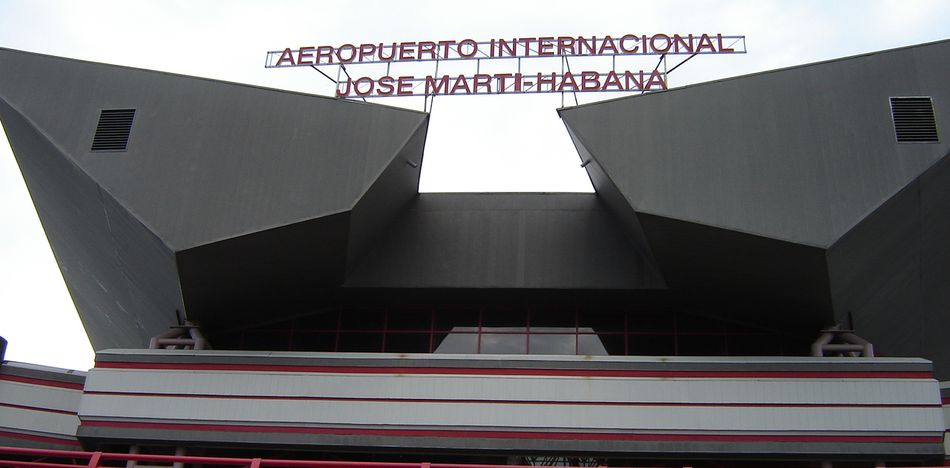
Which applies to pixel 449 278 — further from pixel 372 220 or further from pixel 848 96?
pixel 848 96

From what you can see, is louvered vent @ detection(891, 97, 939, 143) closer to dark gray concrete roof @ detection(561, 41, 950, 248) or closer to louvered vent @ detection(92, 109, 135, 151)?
dark gray concrete roof @ detection(561, 41, 950, 248)

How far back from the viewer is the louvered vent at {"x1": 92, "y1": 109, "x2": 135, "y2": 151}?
28.8 meters

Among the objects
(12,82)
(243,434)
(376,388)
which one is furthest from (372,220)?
(12,82)

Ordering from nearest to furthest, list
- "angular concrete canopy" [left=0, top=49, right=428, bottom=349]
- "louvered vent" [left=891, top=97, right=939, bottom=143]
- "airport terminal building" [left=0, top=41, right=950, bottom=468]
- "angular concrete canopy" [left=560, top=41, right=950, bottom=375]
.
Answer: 1. "angular concrete canopy" [left=560, top=41, right=950, bottom=375]
2. "louvered vent" [left=891, top=97, right=939, bottom=143]
3. "airport terminal building" [left=0, top=41, right=950, bottom=468]
4. "angular concrete canopy" [left=0, top=49, right=428, bottom=349]

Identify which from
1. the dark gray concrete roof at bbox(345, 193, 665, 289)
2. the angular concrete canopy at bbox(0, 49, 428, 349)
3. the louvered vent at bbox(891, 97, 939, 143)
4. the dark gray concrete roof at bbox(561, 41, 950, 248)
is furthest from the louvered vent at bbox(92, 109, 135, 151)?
the louvered vent at bbox(891, 97, 939, 143)

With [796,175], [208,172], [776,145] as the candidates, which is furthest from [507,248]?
[208,172]

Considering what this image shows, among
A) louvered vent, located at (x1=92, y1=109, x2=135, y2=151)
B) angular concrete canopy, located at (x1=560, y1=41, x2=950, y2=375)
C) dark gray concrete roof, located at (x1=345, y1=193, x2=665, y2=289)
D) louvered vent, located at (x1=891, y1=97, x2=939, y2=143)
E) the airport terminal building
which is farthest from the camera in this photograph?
dark gray concrete roof, located at (x1=345, y1=193, x2=665, y2=289)

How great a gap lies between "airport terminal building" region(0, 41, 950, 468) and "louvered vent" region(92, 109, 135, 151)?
10 centimetres

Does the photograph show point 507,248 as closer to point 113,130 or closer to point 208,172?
point 208,172

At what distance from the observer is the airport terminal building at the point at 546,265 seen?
26.5m

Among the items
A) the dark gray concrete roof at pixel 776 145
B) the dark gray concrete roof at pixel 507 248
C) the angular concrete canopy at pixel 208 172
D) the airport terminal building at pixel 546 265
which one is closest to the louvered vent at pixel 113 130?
the airport terminal building at pixel 546 265

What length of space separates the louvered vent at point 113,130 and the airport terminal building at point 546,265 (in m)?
0.10

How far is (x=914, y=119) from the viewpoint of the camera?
26.6 metres

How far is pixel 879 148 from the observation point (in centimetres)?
2634
